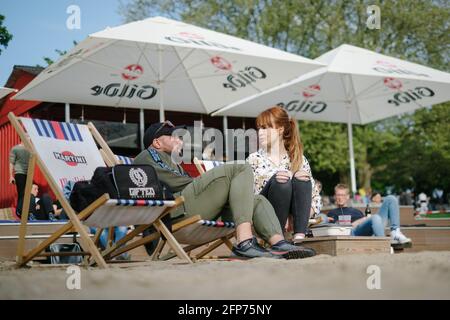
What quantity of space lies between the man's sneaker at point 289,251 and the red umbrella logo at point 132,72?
238 inches

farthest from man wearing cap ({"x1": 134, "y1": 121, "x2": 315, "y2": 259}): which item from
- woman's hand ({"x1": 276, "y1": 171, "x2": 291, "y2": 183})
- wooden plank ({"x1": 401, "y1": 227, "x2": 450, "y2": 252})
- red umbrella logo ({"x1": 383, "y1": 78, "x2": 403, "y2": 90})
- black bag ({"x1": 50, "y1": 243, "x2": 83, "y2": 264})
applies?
red umbrella logo ({"x1": 383, "y1": 78, "x2": 403, "y2": 90})

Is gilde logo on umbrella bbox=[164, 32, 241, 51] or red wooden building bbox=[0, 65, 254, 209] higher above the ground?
gilde logo on umbrella bbox=[164, 32, 241, 51]

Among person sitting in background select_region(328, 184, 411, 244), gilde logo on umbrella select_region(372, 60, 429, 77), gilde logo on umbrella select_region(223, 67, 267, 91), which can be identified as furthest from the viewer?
gilde logo on umbrella select_region(372, 60, 429, 77)

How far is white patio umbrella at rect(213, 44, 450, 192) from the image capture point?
1132 cm

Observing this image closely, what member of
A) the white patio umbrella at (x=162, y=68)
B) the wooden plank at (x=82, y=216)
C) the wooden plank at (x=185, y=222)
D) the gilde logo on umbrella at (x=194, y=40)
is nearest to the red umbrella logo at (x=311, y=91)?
the white patio umbrella at (x=162, y=68)

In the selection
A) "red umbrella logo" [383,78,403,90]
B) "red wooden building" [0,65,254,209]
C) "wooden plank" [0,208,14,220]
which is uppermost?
"red umbrella logo" [383,78,403,90]

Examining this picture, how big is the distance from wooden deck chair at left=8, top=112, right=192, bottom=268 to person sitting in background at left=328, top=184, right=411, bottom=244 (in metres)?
2.26

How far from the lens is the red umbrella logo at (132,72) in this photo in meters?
10.3

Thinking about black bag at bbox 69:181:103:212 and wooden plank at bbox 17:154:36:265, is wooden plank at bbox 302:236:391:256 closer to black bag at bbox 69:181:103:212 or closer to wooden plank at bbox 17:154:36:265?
black bag at bbox 69:181:103:212

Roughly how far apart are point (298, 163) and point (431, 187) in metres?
33.6

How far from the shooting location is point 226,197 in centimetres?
495

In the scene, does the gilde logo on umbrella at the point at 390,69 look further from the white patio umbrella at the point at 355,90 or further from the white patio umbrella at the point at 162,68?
the white patio umbrella at the point at 162,68

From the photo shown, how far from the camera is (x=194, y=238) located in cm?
520

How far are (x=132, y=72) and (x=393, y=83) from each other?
454 centimetres
